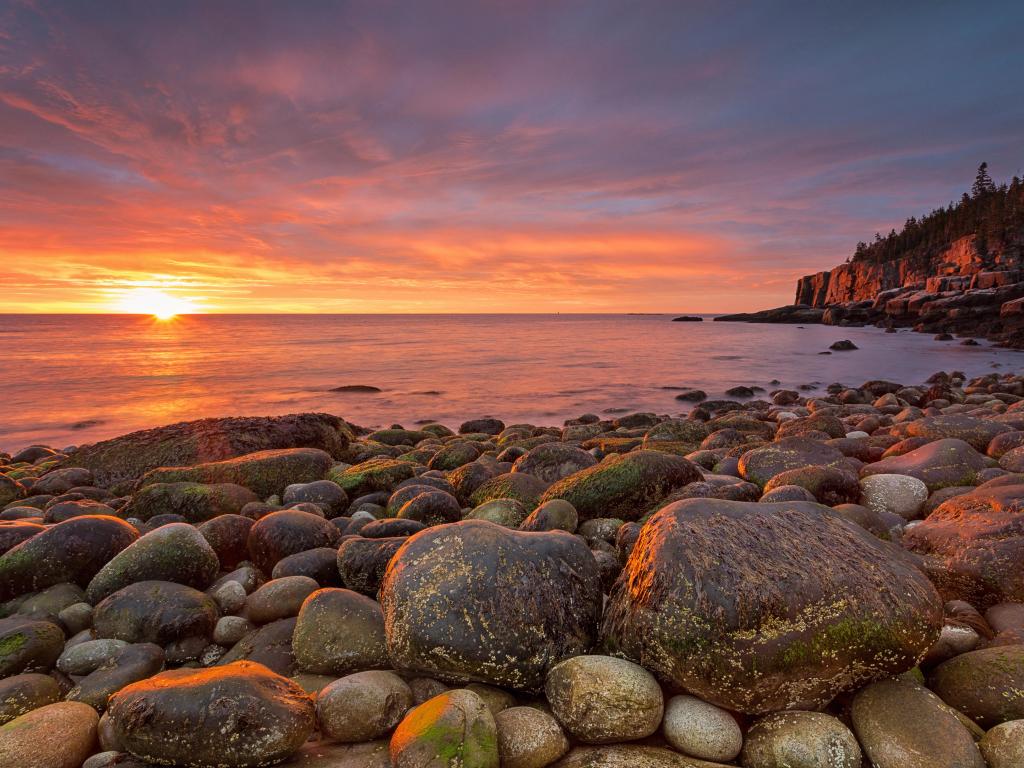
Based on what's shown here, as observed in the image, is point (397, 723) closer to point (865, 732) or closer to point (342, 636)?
point (342, 636)

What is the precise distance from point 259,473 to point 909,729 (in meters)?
6.17

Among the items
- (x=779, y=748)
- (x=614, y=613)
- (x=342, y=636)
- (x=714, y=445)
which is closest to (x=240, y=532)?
(x=342, y=636)

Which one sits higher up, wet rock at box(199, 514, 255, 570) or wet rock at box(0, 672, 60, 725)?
wet rock at box(199, 514, 255, 570)

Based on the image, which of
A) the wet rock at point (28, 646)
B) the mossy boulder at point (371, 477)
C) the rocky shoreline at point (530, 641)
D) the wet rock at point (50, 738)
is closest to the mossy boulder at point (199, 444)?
the mossy boulder at point (371, 477)

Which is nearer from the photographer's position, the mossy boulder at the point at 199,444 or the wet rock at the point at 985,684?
the wet rock at the point at 985,684

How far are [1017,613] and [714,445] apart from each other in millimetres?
4743

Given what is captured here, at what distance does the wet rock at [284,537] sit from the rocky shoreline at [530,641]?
2 centimetres

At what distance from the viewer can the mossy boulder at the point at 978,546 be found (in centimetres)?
315

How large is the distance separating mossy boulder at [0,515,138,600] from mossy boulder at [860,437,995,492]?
20.9 ft

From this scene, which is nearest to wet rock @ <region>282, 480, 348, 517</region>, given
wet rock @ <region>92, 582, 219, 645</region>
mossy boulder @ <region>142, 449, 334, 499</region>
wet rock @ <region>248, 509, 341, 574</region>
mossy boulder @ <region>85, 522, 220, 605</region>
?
mossy boulder @ <region>142, 449, 334, 499</region>

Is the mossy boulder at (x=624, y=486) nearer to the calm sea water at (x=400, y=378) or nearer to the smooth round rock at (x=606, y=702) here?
the smooth round rock at (x=606, y=702)

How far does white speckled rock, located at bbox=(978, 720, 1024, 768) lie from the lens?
2.08m

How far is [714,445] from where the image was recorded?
7711mm

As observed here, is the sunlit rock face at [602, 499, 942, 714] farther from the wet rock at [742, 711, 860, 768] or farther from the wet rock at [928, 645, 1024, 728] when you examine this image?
the wet rock at [928, 645, 1024, 728]
